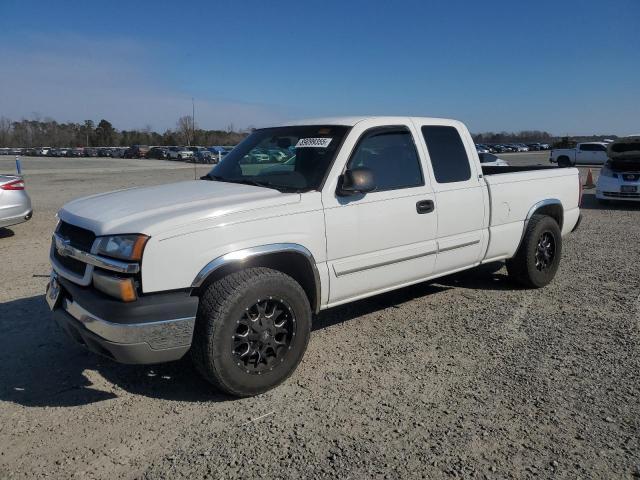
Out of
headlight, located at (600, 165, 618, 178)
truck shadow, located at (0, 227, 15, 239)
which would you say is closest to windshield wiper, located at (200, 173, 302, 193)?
truck shadow, located at (0, 227, 15, 239)

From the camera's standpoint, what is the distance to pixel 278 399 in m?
3.54

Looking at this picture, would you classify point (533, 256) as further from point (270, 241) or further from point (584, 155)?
point (584, 155)

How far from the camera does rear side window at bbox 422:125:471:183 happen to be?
475 centimetres

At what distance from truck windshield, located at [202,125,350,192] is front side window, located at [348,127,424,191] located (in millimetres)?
225

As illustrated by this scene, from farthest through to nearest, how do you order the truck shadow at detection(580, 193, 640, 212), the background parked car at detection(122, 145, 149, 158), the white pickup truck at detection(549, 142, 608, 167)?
the background parked car at detection(122, 145, 149, 158)
the white pickup truck at detection(549, 142, 608, 167)
the truck shadow at detection(580, 193, 640, 212)

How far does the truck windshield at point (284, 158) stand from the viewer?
408 centimetres

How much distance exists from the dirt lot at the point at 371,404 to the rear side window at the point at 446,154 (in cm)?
137

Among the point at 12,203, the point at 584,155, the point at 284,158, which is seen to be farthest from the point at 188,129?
the point at 584,155

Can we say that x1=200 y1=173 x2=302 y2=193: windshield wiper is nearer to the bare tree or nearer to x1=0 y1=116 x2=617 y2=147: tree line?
the bare tree

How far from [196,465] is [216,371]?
616 mm

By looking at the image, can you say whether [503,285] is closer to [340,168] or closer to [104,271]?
[340,168]

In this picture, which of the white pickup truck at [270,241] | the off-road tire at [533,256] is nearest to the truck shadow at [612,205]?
the off-road tire at [533,256]

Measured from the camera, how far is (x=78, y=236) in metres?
3.50

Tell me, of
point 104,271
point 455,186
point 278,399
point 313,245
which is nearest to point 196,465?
point 278,399
